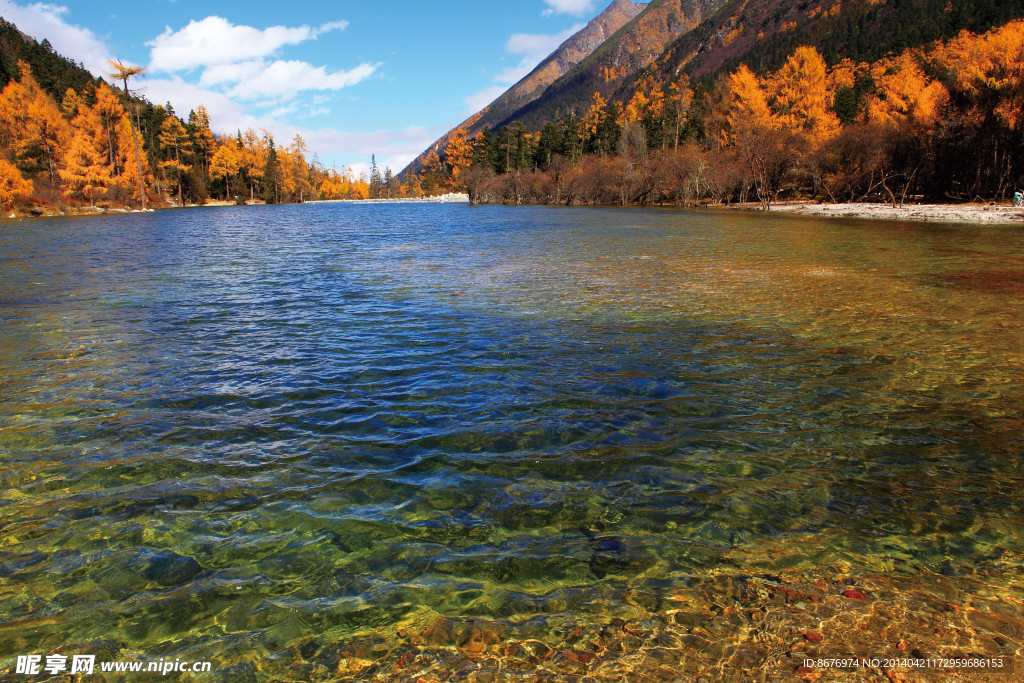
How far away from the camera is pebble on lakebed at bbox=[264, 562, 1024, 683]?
2.95 meters

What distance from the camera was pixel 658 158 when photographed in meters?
74.2

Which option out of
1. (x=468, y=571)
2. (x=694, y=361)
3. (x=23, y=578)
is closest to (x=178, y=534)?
Result: (x=23, y=578)

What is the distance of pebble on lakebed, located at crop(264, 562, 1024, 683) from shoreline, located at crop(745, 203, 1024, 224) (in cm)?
3970

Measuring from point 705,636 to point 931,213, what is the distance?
4536cm

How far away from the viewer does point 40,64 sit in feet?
319

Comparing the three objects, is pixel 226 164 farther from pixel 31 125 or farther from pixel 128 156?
pixel 31 125

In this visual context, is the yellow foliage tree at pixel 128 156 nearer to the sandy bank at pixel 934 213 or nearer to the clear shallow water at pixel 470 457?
the clear shallow water at pixel 470 457

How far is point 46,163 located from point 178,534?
268 ft

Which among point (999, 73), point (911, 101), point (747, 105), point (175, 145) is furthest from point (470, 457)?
point (175, 145)

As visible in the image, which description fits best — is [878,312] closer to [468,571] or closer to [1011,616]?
[1011,616]

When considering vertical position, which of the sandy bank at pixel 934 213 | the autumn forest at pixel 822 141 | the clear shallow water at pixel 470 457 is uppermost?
the autumn forest at pixel 822 141

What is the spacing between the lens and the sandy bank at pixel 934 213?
33094mm

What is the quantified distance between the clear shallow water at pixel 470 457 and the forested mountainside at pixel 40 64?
110 meters

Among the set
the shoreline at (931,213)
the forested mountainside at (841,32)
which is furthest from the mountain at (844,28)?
the shoreline at (931,213)
